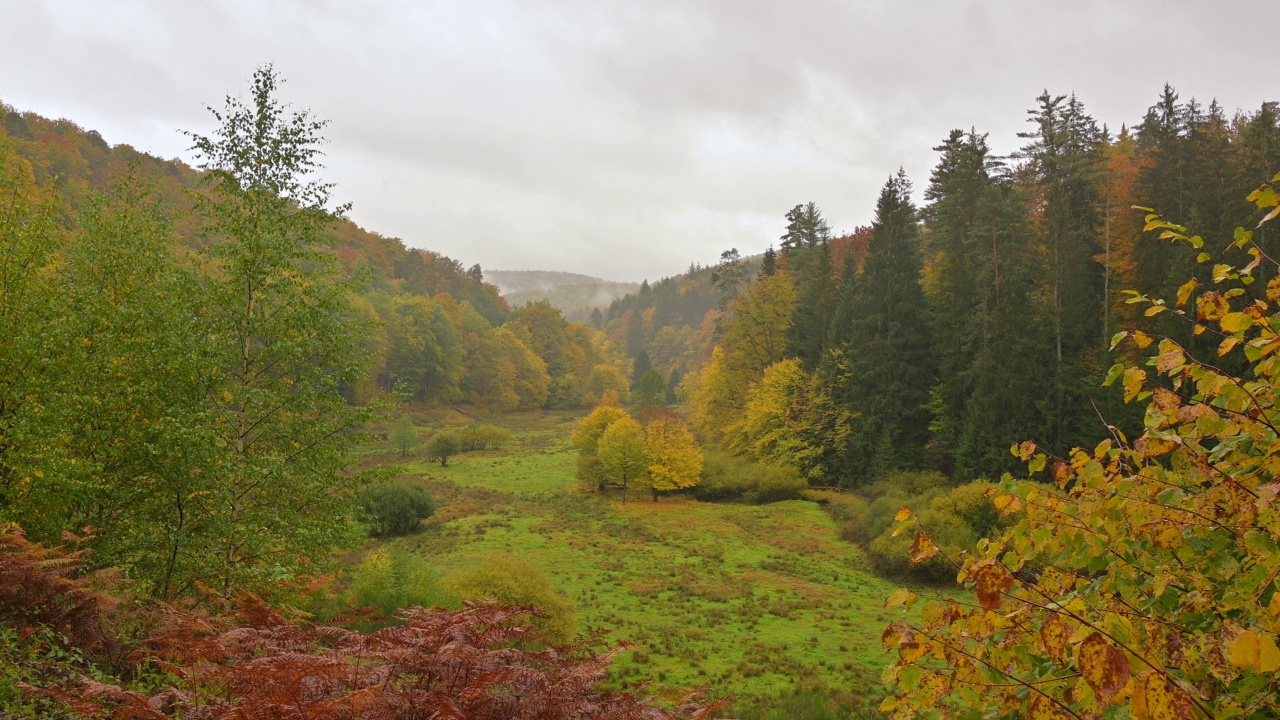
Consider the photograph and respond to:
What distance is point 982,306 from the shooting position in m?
31.5

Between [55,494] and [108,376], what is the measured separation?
1775 mm

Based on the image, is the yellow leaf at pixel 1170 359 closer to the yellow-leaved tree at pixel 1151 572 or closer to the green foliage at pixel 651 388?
the yellow-leaved tree at pixel 1151 572

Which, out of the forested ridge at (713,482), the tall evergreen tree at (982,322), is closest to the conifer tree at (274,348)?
the forested ridge at (713,482)

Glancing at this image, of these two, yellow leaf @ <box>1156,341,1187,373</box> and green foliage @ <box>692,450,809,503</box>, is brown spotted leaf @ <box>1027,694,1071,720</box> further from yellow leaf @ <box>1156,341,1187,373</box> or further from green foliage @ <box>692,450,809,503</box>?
green foliage @ <box>692,450,809,503</box>

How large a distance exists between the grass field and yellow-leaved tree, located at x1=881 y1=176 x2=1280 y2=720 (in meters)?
3.83

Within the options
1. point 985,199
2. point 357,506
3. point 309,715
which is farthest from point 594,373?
point 309,715

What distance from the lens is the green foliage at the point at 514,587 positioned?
14281mm

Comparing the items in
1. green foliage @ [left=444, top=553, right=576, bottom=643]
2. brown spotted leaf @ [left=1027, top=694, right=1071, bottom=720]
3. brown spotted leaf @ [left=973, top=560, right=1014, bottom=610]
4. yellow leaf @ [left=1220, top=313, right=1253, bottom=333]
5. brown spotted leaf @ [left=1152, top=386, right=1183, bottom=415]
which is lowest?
green foliage @ [left=444, top=553, right=576, bottom=643]

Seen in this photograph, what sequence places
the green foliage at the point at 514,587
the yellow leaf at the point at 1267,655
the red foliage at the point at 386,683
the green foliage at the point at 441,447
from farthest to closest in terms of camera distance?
1. the green foliage at the point at 441,447
2. the green foliage at the point at 514,587
3. the red foliage at the point at 386,683
4. the yellow leaf at the point at 1267,655

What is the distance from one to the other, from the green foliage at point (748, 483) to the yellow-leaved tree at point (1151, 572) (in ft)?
109

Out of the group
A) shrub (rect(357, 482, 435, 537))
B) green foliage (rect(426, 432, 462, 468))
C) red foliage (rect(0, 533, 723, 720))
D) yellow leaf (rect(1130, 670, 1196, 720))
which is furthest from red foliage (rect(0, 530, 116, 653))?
green foliage (rect(426, 432, 462, 468))

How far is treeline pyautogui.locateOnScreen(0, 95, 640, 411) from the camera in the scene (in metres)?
A: 57.8

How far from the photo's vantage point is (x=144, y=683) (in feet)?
19.3

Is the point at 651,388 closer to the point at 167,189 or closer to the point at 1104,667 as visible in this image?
the point at 167,189
